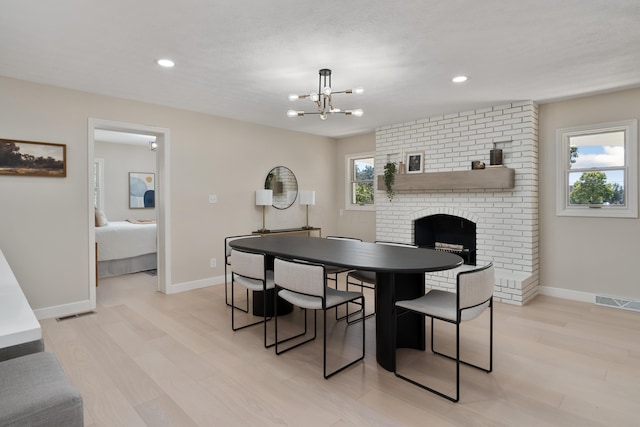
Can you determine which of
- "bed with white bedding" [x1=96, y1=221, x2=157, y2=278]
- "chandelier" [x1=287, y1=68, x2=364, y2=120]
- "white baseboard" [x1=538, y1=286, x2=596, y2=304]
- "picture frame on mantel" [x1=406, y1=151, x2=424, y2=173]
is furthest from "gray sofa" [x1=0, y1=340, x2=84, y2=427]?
"white baseboard" [x1=538, y1=286, x2=596, y2=304]

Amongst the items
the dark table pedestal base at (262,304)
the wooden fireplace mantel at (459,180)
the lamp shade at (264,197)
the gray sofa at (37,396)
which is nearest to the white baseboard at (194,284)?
the lamp shade at (264,197)

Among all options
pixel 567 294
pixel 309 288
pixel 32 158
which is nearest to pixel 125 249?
pixel 32 158

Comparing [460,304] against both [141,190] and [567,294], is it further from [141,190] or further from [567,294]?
[141,190]

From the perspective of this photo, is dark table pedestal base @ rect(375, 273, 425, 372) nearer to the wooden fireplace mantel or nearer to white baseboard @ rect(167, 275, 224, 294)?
the wooden fireplace mantel

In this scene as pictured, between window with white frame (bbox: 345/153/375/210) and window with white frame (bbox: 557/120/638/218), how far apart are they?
2.87m

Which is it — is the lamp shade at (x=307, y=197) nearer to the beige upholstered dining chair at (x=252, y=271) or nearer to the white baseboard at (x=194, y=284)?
the white baseboard at (x=194, y=284)

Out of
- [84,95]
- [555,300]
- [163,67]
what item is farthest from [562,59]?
[84,95]

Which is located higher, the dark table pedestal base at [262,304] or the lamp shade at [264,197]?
the lamp shade at [264,197]

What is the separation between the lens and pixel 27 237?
3518 millimetres

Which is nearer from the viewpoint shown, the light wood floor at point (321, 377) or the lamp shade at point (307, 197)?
the light wood floor at point (321, 377)

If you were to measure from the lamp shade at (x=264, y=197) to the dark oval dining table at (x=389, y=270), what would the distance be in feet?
6.92

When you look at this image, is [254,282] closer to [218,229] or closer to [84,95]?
[218,229]

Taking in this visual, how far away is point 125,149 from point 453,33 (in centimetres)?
740

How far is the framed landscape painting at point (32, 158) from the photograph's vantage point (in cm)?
340
